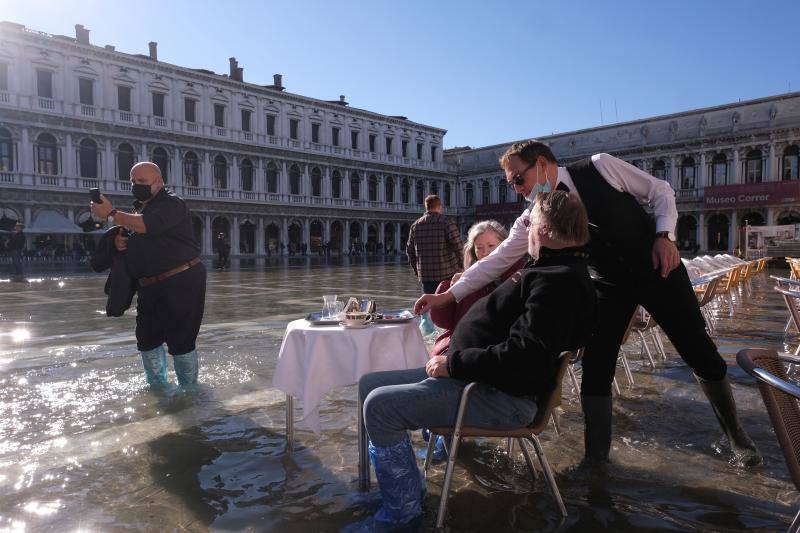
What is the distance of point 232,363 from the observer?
18.3 feet

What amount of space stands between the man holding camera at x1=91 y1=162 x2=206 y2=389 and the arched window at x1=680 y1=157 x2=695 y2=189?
41.9 metres

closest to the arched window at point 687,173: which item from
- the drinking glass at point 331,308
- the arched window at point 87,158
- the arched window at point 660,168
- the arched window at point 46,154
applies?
the arched window at point 660,168

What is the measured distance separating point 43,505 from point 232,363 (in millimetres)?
2966

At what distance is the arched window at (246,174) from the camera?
124ft

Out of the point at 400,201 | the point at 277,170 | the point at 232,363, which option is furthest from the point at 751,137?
the point at 232,363

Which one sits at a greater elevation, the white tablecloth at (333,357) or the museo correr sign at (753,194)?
the museo correr sign at (753,194)

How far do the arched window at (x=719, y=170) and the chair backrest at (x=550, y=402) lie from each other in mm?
42204

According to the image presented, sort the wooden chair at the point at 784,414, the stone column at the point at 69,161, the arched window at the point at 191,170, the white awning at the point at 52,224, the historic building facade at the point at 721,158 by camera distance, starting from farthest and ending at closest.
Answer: the historic building facade at the point at 721,158 → the arched window at the point at 191,170 → the stone column at the point at 69,161 → the white awning at the point at 52,224 → the wooden chair at the point at 784,414

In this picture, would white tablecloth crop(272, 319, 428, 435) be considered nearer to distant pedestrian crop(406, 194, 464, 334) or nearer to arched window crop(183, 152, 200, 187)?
distant pedestrian crop(406, 194, 464, 334)

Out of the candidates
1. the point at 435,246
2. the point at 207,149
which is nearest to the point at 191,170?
the point at 207,149

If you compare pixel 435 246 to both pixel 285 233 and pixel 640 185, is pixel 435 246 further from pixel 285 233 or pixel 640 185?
pixel 285 233

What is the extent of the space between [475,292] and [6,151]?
3237cm

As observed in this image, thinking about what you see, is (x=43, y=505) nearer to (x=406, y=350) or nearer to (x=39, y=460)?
(x=39, y=460)

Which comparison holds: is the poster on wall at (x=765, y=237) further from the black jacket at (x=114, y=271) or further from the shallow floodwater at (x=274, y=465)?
the black jacket at (x=114, y=271)
